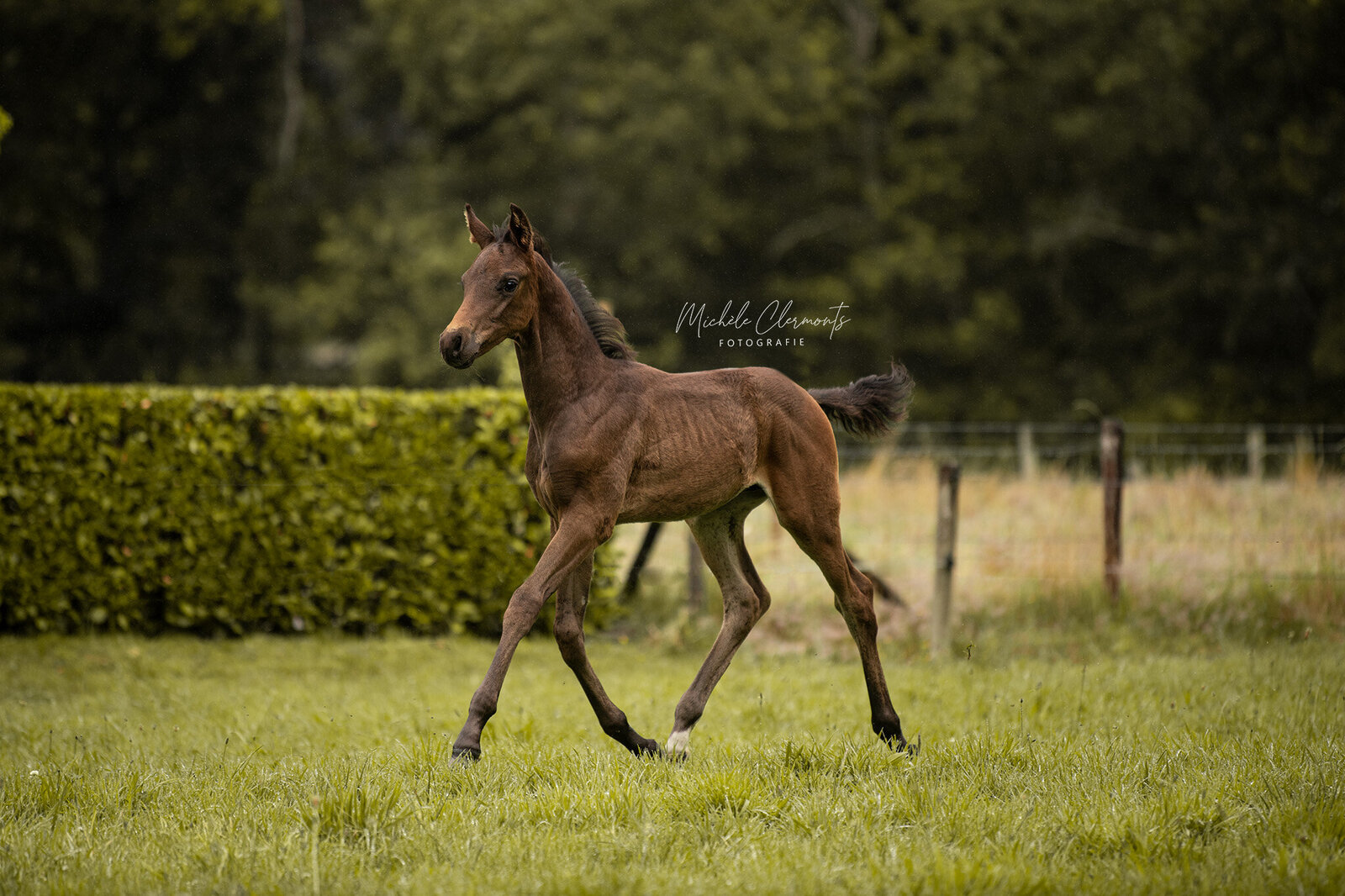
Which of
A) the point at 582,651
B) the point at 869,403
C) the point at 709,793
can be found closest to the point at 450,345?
the point at 582,651

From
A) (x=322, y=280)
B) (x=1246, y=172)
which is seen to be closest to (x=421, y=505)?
(x=322, y=280)

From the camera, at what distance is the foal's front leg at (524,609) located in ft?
14.1

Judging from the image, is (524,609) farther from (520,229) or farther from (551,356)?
(520,229)

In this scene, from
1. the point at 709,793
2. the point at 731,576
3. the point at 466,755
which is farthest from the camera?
the point at 731,576

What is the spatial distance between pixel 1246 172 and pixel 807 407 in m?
23.7

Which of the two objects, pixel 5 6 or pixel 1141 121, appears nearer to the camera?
pixel 5 6

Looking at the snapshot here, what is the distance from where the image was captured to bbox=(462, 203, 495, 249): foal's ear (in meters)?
4.55

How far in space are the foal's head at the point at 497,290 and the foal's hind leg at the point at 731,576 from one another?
1.33 metres

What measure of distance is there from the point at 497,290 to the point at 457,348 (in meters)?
0.39

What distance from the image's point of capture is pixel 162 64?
27.1 metres

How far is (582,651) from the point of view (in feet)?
15.3

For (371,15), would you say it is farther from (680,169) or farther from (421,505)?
(421,505)

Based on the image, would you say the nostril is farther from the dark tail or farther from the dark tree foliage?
the dark tree foliage

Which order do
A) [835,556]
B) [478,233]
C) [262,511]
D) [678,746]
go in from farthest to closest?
[262,511] → [835,556] → [678,746] → [478,233]
